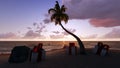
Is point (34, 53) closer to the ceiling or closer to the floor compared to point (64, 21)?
closer to the floor

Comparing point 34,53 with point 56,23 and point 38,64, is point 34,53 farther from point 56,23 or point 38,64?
point 56,23

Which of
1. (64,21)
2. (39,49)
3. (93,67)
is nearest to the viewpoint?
(93,67)

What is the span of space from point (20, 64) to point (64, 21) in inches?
562

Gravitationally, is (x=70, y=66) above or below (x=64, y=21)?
below

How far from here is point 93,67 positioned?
3167 centimetres

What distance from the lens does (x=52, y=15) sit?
45906 millimetres

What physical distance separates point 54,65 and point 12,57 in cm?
738

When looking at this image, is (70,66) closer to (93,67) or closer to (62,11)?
(93,67)

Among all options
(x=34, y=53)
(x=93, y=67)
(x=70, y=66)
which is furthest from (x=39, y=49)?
(x=93, y=67)

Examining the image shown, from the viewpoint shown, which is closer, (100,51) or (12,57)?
(12,57)

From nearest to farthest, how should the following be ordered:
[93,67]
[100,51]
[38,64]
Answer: [93,67] → [38,64] → [100,51]

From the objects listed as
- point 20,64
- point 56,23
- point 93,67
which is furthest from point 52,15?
point 93,67

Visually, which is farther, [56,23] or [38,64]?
[56,23]

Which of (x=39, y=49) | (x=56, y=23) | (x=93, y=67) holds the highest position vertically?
(x=56, y=23)
